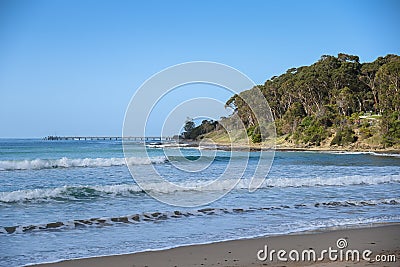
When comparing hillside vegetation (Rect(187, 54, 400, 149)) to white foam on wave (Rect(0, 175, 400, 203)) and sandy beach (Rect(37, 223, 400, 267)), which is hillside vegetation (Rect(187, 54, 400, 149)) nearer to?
white foam on wave (Rect(0, 175, 400, 203))

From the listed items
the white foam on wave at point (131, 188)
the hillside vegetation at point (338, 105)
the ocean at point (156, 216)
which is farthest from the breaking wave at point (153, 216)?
the hillside vegetation at point (338, 105)

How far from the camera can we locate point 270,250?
7520mm

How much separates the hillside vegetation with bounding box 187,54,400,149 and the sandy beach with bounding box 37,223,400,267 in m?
49.0

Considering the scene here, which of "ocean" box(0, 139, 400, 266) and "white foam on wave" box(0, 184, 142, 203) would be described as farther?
"white foam on wave" box(0, 184, 142, 203)

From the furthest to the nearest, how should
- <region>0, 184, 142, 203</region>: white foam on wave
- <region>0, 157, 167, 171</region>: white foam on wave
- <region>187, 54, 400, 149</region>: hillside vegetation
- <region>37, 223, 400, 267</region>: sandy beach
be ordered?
1. <region>187, 54, 400, 149</region>: hillside vegetation
2. <region>0, 157, 167, 171</region>: white foam on wave
3. <region>0, 184, 142, 203</region>: white foam on wave
4. <region>37, 223, 400, 267</region>: sandy beach

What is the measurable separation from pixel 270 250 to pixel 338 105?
68.7 metres

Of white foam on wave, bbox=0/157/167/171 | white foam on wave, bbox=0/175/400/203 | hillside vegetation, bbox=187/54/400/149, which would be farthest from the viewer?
hillside vegetation, bbox=187/54/400/149

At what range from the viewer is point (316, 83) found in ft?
261

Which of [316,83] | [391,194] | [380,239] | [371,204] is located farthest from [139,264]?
[316,83]

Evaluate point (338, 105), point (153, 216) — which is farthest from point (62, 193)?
point (338, 105)

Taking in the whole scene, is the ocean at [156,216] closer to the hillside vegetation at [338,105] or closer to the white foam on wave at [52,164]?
the white foam on wave at [52,164]

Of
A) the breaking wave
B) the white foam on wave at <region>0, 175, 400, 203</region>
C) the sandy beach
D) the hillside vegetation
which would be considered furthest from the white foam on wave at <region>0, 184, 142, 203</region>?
the hillside vegetation

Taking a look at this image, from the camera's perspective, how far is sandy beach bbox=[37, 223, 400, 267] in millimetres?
6629

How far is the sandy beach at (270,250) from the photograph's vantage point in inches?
261
